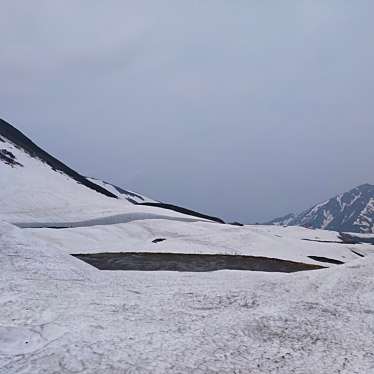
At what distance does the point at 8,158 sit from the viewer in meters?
93.7

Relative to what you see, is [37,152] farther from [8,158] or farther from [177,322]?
[177,322]

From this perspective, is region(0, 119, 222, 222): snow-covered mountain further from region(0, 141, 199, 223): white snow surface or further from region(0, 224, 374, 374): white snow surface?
region(0, 224, 374, 374): white snow surface


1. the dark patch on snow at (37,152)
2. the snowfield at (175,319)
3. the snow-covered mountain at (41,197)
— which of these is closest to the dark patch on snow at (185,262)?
the snowfield at (175,319)

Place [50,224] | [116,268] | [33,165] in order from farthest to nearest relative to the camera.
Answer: [33,165] → [50,224] → [116,268]

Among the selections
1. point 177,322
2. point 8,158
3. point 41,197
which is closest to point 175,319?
point 177,322

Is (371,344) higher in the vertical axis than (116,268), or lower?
higher

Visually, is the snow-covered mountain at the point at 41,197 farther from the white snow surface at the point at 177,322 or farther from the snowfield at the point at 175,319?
the white snow surface at the point at 177,322

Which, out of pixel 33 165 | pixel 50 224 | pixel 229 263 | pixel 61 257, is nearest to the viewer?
pixel 61 257

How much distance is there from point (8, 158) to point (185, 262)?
7374 centimetres

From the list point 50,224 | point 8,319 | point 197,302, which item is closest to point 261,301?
point 197,302

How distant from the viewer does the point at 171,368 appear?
963cm

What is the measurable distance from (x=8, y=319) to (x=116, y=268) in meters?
15.5

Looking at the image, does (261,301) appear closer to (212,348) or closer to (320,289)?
(320,289)

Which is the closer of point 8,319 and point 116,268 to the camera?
point 8,319
